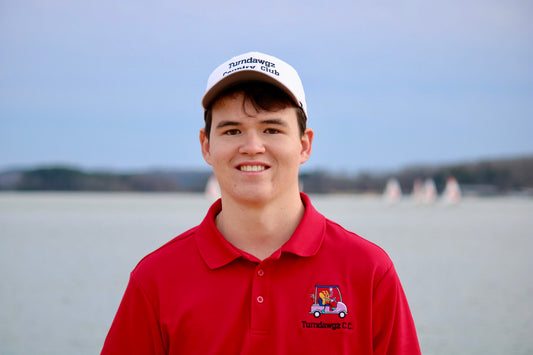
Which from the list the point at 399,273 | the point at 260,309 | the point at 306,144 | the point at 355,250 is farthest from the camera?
the point at 399,273

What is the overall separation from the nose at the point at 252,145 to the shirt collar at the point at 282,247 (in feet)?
1.15

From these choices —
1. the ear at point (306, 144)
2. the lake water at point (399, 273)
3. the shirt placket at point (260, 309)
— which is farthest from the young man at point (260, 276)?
the lake water at point (399, 273)

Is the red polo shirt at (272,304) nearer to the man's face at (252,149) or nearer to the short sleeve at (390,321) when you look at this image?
the short sleeve at (390,321)

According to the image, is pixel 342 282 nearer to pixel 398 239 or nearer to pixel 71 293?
pixel 71 293

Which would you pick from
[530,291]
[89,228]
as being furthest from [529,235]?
[89,228]

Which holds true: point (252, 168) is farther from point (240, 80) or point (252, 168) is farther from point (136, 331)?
point (136, 331)

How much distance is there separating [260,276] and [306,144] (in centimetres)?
59

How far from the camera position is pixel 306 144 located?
2.35 metres

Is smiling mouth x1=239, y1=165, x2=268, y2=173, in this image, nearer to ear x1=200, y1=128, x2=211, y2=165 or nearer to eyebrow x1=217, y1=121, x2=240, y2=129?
eyebrow x1=217, y1=121, x2=240, y2=129

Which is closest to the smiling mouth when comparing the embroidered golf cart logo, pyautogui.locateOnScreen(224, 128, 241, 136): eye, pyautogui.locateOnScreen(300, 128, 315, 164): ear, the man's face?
the man's face

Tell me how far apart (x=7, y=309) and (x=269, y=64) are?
26.5 feet

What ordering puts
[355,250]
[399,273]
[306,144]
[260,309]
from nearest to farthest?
[260,309], [355,250], [306,144], [399,273]

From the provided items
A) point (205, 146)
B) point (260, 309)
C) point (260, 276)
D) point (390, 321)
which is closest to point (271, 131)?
point (205, 146)

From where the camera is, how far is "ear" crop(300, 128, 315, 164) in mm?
2324
